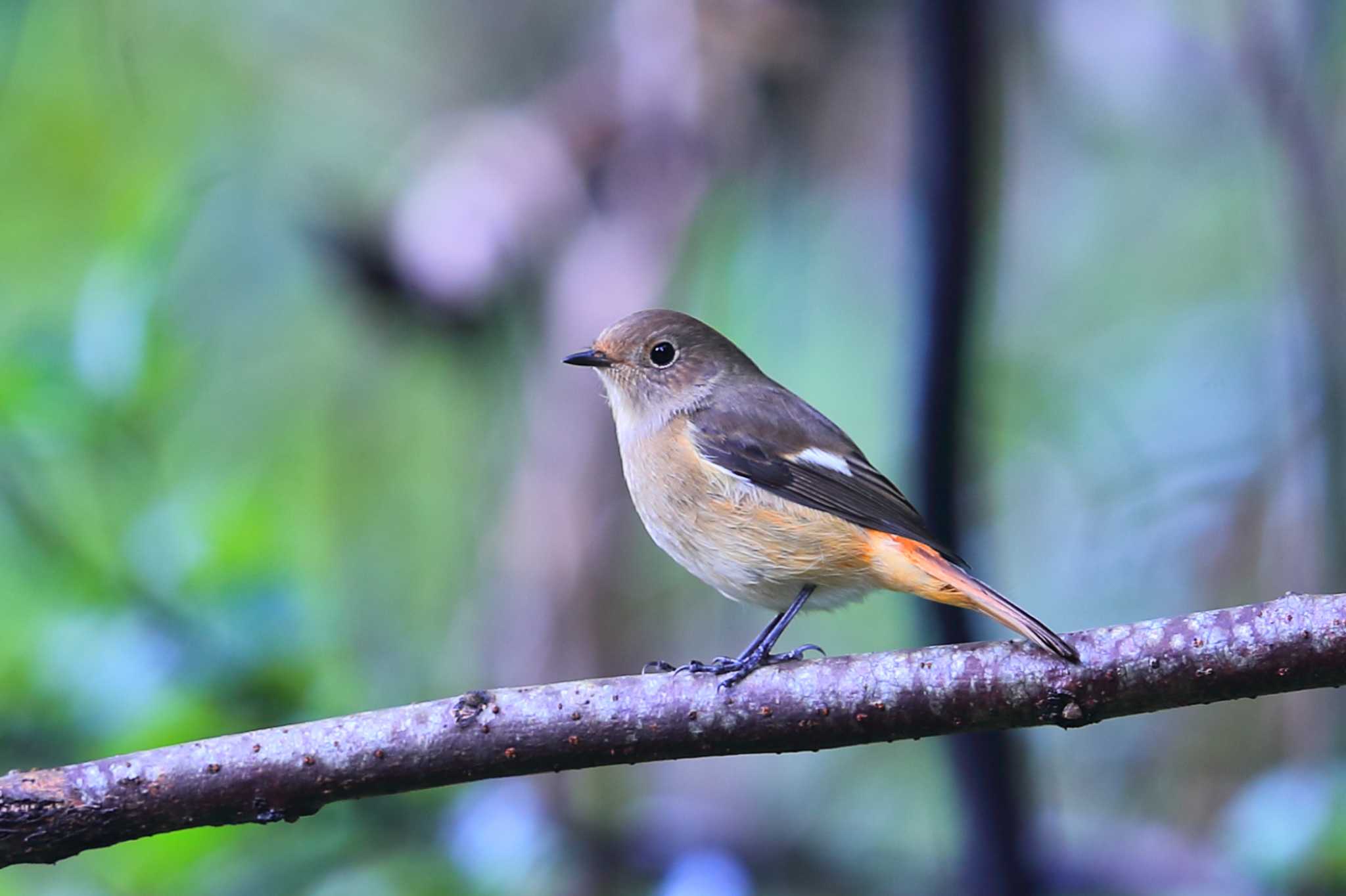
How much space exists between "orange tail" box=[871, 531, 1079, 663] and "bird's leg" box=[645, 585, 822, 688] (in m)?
0.25

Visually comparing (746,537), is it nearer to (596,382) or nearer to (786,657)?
(786,657)

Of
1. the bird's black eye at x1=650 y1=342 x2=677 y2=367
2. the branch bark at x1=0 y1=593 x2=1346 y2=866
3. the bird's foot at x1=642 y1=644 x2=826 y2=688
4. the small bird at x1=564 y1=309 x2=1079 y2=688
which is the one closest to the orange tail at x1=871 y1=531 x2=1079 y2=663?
the small bird at x1=564 y1=309 x2=1079 y2=688

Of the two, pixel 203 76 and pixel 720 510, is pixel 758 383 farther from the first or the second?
pixel 203 76

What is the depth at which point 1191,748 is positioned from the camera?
4.72 meters

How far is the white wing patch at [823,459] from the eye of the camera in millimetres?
3045

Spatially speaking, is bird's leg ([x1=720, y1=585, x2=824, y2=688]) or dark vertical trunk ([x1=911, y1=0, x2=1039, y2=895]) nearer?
bird's leg ([x1=720, y1=585, x2=824, y2=688])

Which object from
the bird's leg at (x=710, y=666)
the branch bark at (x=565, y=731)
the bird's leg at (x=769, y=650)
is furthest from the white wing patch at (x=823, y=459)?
the branch bark at (x=565, y=731)

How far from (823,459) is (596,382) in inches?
56.7

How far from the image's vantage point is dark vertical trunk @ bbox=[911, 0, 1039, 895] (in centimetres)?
273

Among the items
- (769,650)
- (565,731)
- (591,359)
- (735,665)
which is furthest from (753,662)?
(591,359)

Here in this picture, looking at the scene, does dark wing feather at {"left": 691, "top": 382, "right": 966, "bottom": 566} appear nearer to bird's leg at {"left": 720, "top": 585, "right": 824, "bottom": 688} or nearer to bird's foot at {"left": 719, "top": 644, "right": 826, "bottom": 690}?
bird's leg at {"left": 720, "top": 585, "right": 824, "bottom": 688}

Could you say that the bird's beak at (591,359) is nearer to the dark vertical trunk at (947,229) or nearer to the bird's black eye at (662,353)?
the bird's black eye at (662,353)

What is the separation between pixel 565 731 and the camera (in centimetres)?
214

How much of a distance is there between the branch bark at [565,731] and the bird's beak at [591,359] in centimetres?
125
